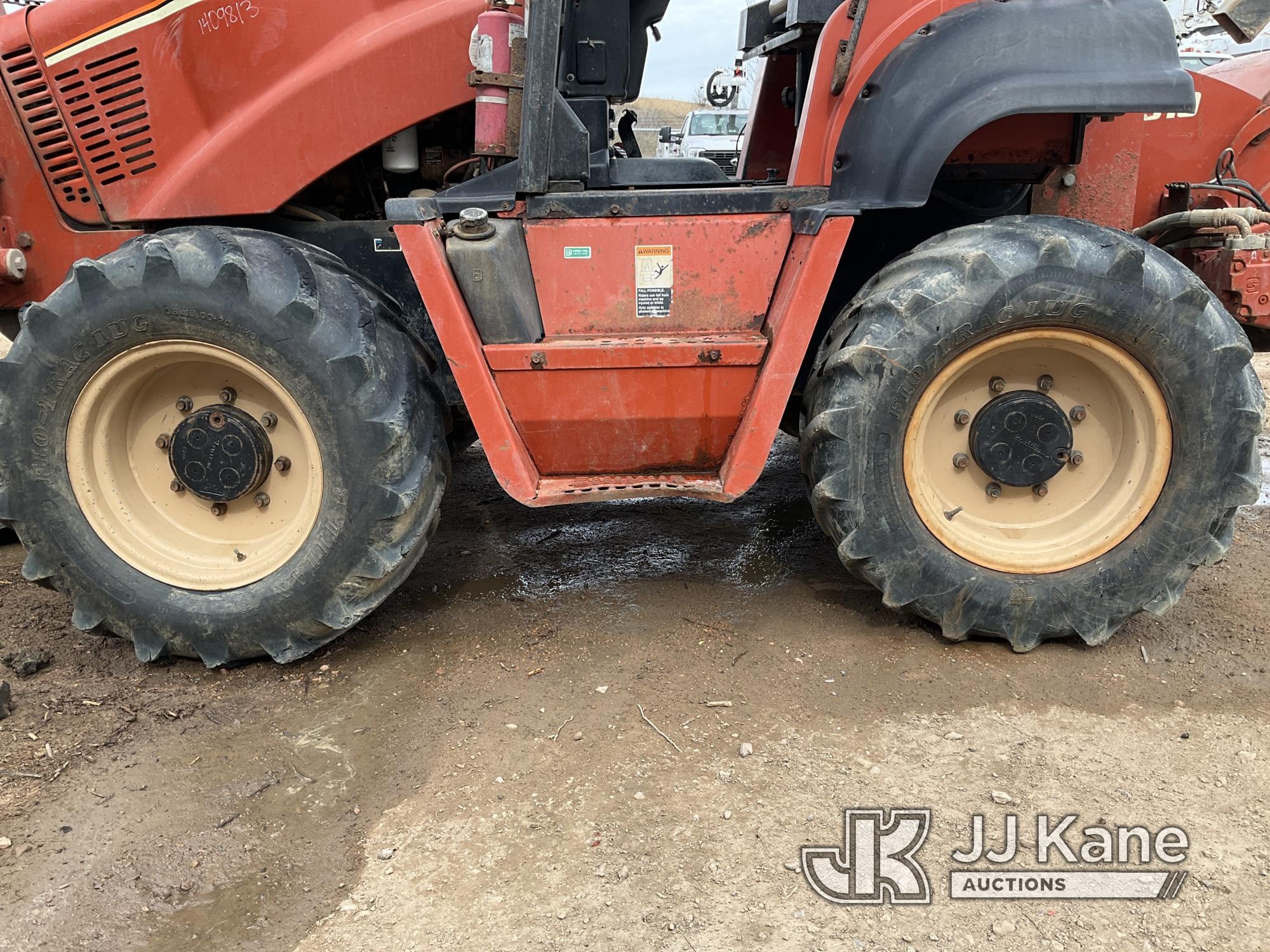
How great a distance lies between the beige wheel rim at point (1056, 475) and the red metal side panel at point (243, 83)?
6.59 feet

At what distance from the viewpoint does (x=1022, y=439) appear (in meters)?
2.94

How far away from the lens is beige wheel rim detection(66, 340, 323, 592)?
2.92m

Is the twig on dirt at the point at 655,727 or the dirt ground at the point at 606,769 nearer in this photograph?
the dirt ground at the point at 606,769

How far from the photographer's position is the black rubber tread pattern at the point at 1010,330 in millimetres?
2719

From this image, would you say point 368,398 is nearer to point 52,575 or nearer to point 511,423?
point 511,423

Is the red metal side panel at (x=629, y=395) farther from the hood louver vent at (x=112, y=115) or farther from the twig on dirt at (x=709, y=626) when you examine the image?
the hood louver vent at (x=112, y=115)

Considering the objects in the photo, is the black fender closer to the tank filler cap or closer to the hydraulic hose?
the hydraulic hose

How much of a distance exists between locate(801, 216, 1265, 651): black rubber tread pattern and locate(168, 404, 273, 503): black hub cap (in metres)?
1.82

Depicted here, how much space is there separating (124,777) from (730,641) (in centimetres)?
185

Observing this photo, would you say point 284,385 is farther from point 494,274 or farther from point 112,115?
point 112,115

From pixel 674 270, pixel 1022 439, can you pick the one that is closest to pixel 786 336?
pixel 674 270

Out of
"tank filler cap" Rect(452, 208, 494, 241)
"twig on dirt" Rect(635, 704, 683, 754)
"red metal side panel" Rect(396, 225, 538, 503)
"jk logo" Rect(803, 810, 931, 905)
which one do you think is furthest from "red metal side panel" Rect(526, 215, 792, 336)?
"jk logo" Rect(803, 810, 931, 905)

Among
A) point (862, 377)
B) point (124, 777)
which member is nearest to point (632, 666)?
point (862, 377)

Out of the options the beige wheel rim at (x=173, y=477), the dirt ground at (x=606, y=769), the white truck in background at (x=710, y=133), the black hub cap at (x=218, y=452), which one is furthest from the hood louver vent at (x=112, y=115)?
the white truck in background at (x=710, y=133)
